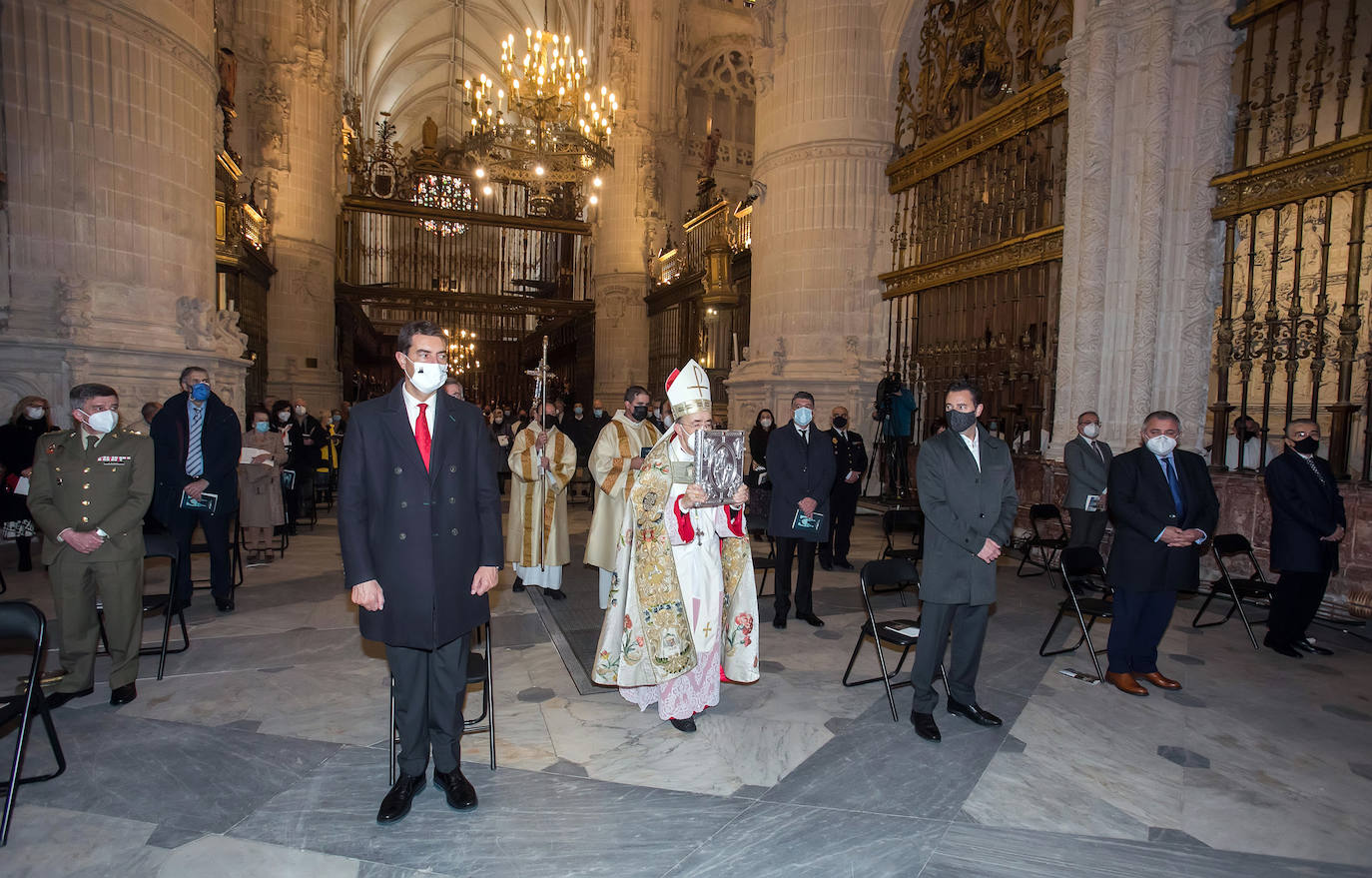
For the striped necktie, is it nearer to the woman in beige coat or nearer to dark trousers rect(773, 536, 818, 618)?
the woman in beige coat

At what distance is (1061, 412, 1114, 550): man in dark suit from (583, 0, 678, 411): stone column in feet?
47.0

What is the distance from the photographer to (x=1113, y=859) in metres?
2.97

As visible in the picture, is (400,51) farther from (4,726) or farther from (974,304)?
(4,726)

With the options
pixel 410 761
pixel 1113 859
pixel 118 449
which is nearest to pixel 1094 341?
pixel 1113 859

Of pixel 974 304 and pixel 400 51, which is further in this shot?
pixel 400 51

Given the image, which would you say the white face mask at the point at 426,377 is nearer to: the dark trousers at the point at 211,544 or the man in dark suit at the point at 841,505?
the dark trousers at the point at 211,544

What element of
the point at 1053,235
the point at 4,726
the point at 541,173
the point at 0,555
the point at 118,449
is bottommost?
the point at 0,555

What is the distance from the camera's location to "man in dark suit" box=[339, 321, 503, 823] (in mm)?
2938

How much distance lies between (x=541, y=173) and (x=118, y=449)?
13.4 m

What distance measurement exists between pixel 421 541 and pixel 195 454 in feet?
13.3

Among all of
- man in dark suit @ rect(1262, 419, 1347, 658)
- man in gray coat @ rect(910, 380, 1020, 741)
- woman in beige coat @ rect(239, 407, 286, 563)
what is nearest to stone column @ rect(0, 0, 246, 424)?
woman in beige coat @ rect(239, 407, 286, 563)

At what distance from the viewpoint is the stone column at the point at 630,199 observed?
67.2ft

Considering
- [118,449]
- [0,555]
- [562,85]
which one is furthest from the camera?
[562,85]

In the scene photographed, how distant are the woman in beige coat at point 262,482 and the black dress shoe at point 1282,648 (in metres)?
8.97
